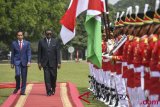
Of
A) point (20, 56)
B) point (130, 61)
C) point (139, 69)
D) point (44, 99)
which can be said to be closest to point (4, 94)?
point (20, 56)

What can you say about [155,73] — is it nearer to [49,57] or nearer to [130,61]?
[130,61]

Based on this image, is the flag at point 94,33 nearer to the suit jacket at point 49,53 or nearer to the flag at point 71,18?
the flag at point 71,18

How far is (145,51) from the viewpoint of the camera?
8328mm

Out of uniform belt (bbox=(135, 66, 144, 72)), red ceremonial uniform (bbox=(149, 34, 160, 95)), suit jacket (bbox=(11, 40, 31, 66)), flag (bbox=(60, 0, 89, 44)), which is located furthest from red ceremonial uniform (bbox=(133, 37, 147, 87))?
suit jacket (bbox=(11, 40, 31, 66))

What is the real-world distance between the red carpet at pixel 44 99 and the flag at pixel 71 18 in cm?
217

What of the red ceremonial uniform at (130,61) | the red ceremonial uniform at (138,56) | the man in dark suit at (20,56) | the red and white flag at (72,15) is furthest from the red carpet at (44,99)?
the red ceremonial uniform at (138,56)

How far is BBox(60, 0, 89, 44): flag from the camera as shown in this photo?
10.9 metres

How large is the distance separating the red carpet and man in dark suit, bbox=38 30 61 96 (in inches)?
20.7

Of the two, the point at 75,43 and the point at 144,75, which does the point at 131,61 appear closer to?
the point at 144,75

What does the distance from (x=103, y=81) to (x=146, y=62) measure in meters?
5.82

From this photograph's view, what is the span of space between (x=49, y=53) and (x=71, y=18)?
16.1 feet

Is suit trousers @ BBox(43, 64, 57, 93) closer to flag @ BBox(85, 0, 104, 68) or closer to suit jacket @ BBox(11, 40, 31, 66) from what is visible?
suit jacket @ BBox(11, 40, 31, 66)

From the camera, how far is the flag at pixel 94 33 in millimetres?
10125

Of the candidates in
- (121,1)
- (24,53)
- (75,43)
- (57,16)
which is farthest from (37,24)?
(121,1)
